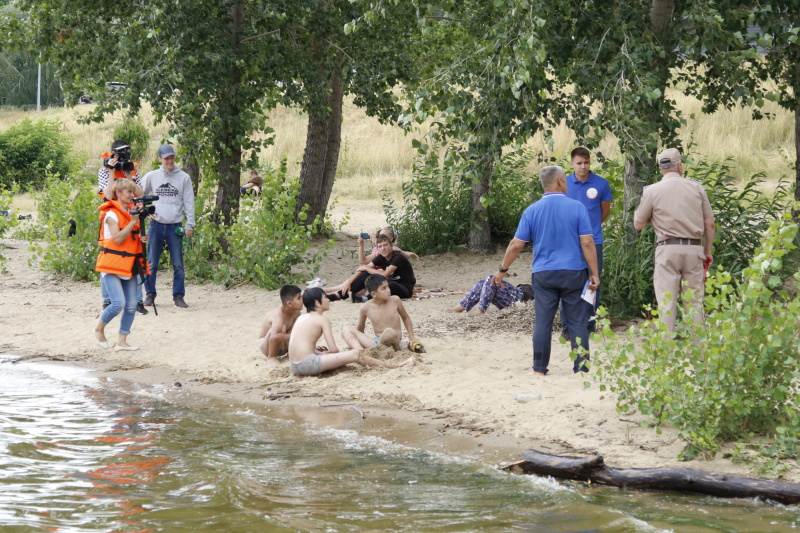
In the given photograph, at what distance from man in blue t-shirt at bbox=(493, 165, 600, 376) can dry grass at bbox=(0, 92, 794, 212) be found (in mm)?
10881

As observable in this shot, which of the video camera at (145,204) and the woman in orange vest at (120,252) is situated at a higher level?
the video camera at (145,204)

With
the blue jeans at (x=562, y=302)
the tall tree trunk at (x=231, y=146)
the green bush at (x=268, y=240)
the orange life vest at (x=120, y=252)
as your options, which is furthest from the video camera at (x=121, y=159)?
the blue jeans at (x=562, y=302)

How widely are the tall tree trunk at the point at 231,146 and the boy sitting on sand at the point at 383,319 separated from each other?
4966mm

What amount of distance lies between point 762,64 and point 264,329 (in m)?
6.63

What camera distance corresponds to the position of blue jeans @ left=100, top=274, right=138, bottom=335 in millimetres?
9125

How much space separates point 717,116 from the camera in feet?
90.5

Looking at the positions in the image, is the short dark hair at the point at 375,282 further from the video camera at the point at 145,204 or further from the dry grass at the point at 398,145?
the dry grass at the point at 398,145

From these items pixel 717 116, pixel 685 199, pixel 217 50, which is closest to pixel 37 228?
pixel 217 50

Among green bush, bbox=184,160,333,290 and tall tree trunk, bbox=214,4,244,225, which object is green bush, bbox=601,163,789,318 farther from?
tall tree trunk, bbox=214,4,244,225

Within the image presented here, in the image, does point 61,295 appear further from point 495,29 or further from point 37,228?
point 495,29

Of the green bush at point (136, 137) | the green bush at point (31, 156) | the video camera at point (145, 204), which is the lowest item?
the video camera at point (145, 204)

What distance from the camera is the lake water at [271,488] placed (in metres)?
4.70

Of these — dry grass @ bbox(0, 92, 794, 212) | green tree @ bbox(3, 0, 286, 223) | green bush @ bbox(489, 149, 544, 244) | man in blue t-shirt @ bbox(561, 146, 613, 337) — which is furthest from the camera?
dry grass @ bbox(0, 92, 794, 212)

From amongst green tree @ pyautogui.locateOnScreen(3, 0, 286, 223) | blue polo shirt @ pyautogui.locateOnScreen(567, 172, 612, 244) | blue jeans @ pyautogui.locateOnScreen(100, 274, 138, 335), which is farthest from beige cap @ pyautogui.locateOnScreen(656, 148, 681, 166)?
green tree @ pyautogui.locateOnScreen(3, 0, 286, 223)
